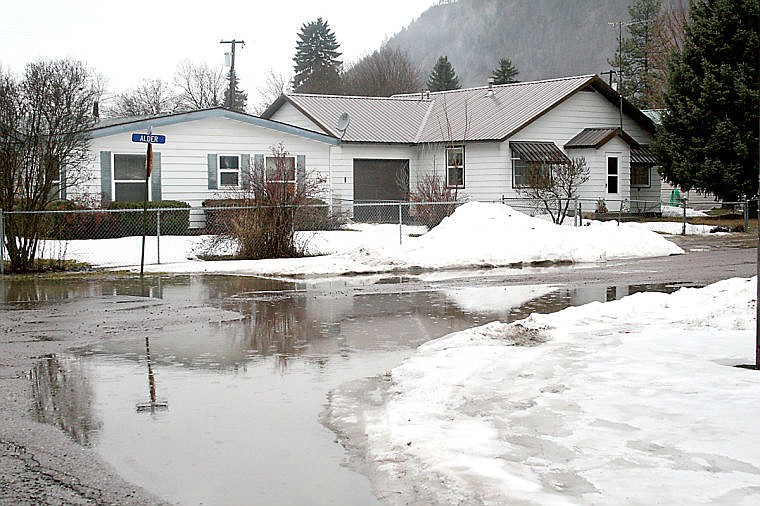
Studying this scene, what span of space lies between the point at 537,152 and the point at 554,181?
236cm

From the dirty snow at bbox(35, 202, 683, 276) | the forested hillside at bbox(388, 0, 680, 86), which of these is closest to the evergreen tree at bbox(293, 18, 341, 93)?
the forested hillside at bbox(388, 0, 680, 86)

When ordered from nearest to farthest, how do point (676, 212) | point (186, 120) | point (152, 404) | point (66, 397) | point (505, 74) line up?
point (152, 404), point (66, 397), point (186, 120), point (676, 212), point (505, 74)

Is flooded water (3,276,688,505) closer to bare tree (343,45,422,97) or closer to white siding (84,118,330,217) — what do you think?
white siding (84,118,330,217)

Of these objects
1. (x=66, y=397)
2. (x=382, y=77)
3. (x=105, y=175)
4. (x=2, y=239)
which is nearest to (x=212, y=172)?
(x=105, y=175)

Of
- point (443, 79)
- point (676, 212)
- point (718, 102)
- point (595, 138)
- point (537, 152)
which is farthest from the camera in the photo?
point (443, 79)

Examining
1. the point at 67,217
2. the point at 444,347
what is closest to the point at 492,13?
the point at 67,217

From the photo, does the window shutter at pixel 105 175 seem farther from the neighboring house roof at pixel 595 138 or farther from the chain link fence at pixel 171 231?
the neighboring house roof at pixel 595 138

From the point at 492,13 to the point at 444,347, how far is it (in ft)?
A: 563

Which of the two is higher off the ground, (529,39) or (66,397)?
(529,39)

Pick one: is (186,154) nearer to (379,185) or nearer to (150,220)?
(150,220)

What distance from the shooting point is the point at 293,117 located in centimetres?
3991

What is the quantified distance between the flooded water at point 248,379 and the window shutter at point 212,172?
1533 cm

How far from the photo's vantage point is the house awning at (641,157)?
39562 mm

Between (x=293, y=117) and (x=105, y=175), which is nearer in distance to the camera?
(x=105, y=175)
